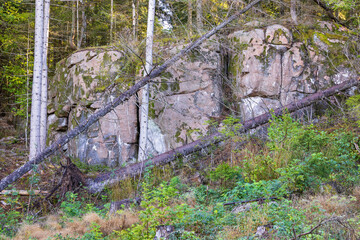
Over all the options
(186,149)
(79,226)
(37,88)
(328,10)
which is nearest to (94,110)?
(37,88)

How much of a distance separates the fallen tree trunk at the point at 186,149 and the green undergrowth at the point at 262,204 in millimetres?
548

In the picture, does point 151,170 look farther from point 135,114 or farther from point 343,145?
point 343,145

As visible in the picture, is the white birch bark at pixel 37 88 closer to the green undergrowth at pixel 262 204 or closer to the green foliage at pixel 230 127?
the green undergrowth at pixel 262 204

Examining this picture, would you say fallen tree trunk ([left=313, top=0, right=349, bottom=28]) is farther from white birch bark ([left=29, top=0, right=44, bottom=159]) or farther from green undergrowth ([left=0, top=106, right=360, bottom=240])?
white birch bark ([left=29, top=0, right=44, bottom=159])

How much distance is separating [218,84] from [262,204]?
20.9 ft

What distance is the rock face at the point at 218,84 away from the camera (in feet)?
31.9

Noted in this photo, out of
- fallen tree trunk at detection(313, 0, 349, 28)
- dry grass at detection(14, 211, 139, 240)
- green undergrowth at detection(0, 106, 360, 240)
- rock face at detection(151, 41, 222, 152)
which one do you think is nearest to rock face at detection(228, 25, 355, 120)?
rock face at detection(151, 41, 222, 152)

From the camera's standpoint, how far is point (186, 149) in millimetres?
8344

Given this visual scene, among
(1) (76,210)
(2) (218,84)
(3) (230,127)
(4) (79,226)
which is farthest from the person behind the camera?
(2) (218,84)

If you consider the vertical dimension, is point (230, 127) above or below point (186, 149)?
above

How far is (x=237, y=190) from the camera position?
518 cm

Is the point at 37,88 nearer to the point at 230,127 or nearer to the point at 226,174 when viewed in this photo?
the point at 230,127

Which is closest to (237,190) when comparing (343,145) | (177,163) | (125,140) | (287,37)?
Answer: (343,145)

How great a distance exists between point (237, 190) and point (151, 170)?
337cm
